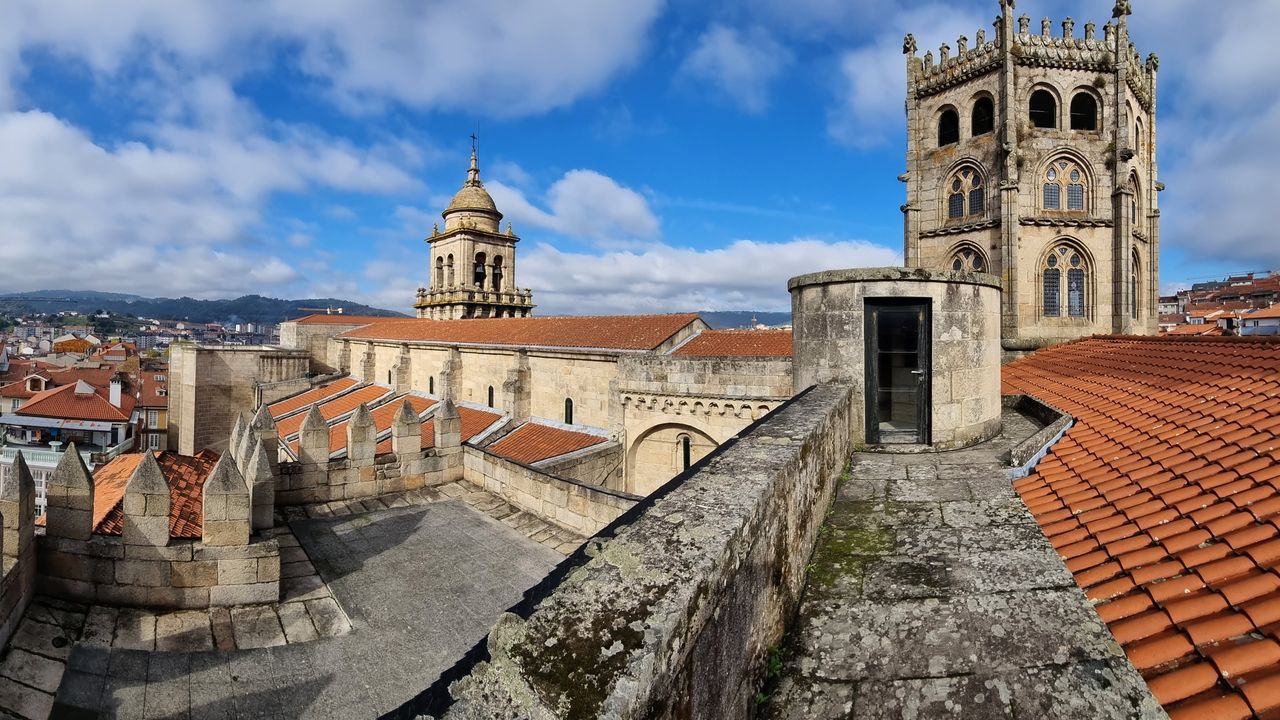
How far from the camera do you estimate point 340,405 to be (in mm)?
29000

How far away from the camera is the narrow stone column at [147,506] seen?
6.14m

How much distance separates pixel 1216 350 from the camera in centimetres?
668

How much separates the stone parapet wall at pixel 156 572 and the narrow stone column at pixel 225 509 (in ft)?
0.34

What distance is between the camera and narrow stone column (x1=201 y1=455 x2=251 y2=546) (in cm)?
637

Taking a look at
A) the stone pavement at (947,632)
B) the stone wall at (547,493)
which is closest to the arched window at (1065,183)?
the stone wall at (547,493)

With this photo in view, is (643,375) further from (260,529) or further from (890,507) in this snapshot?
(890,507)

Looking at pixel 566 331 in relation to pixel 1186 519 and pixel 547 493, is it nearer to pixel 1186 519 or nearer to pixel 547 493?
pixel 547 493

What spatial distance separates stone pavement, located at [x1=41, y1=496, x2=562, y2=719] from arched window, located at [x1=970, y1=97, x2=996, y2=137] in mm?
22731

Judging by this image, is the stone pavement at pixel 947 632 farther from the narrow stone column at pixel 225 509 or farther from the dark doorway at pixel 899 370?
the narrow stone column at pixel 225 509

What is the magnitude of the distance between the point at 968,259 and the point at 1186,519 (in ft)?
69.6

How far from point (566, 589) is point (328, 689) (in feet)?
15.1

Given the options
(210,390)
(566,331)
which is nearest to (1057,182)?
(566,331)

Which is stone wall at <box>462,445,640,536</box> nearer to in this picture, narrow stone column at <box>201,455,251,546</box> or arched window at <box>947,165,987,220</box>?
narrow stone column at <box>201,455,251,546</box>

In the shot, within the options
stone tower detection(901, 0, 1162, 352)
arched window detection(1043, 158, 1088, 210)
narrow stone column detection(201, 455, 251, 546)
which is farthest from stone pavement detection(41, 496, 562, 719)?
arched window detection(1043, 158, 1088, 210)
